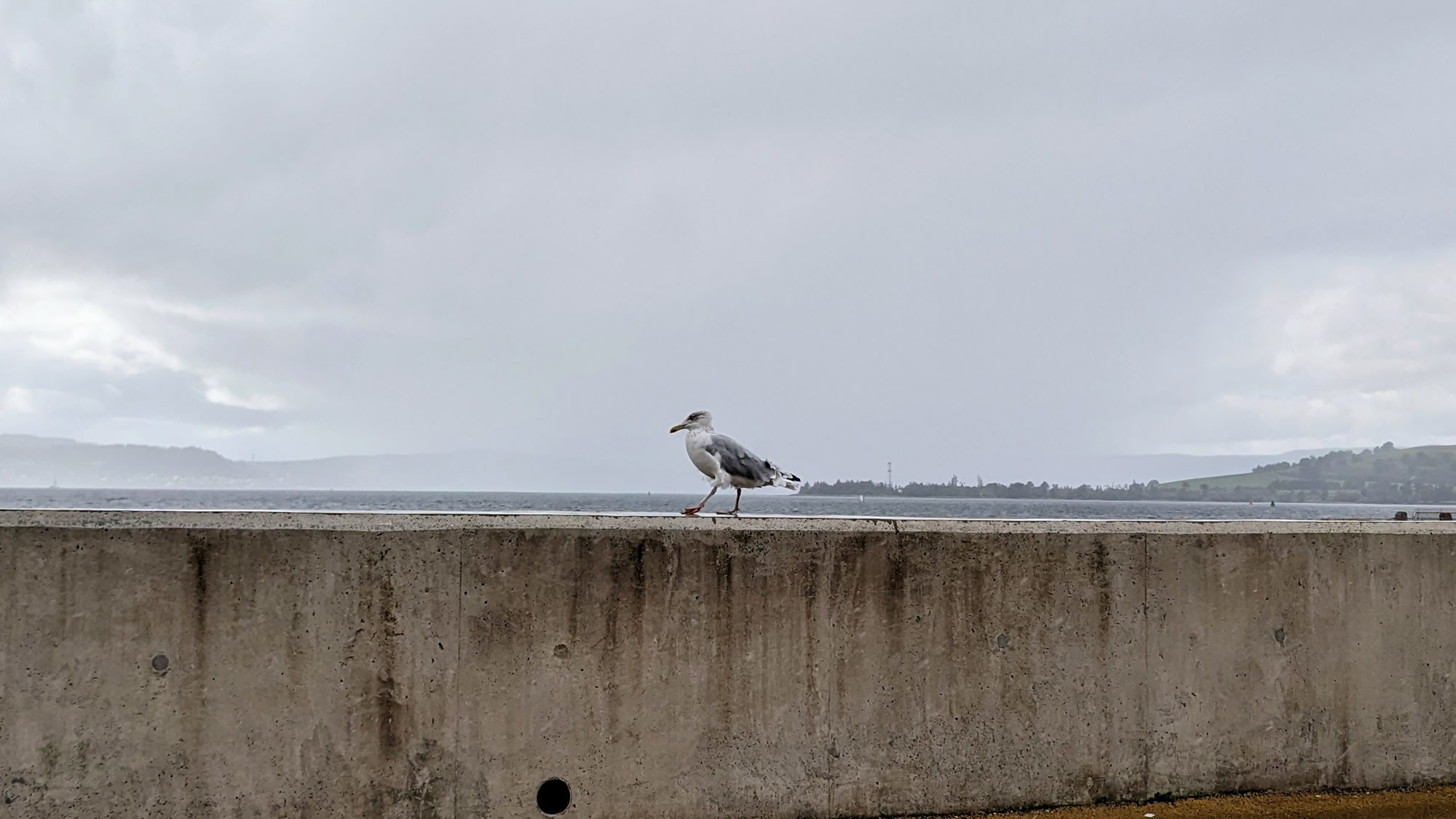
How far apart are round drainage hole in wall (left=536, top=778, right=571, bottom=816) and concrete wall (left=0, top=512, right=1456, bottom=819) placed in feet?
0.12

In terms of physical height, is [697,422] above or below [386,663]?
above

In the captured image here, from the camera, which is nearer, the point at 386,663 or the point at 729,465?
the point at 386,663

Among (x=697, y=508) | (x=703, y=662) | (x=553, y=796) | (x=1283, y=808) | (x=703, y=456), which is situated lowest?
(x=1283, y=808)

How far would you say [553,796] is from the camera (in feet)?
12.2

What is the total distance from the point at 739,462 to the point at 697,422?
560mm

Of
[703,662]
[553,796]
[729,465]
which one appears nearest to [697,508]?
[729,465]

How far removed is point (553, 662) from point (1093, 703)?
7.50ft

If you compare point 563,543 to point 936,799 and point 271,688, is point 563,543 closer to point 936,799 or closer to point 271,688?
point 271,688

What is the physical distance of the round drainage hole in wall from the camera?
3.71m

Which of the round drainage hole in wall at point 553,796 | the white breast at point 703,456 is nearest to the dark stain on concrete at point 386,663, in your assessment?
the round drainage hole in wall at point 553,796

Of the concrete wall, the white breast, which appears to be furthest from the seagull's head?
the concrete wall

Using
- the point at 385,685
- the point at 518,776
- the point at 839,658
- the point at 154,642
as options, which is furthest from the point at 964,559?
the point at 154,642

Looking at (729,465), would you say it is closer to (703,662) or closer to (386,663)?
(703,662)

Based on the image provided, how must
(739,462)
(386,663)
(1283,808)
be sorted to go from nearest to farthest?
(386,663) < (1283,808) < (739,462)
